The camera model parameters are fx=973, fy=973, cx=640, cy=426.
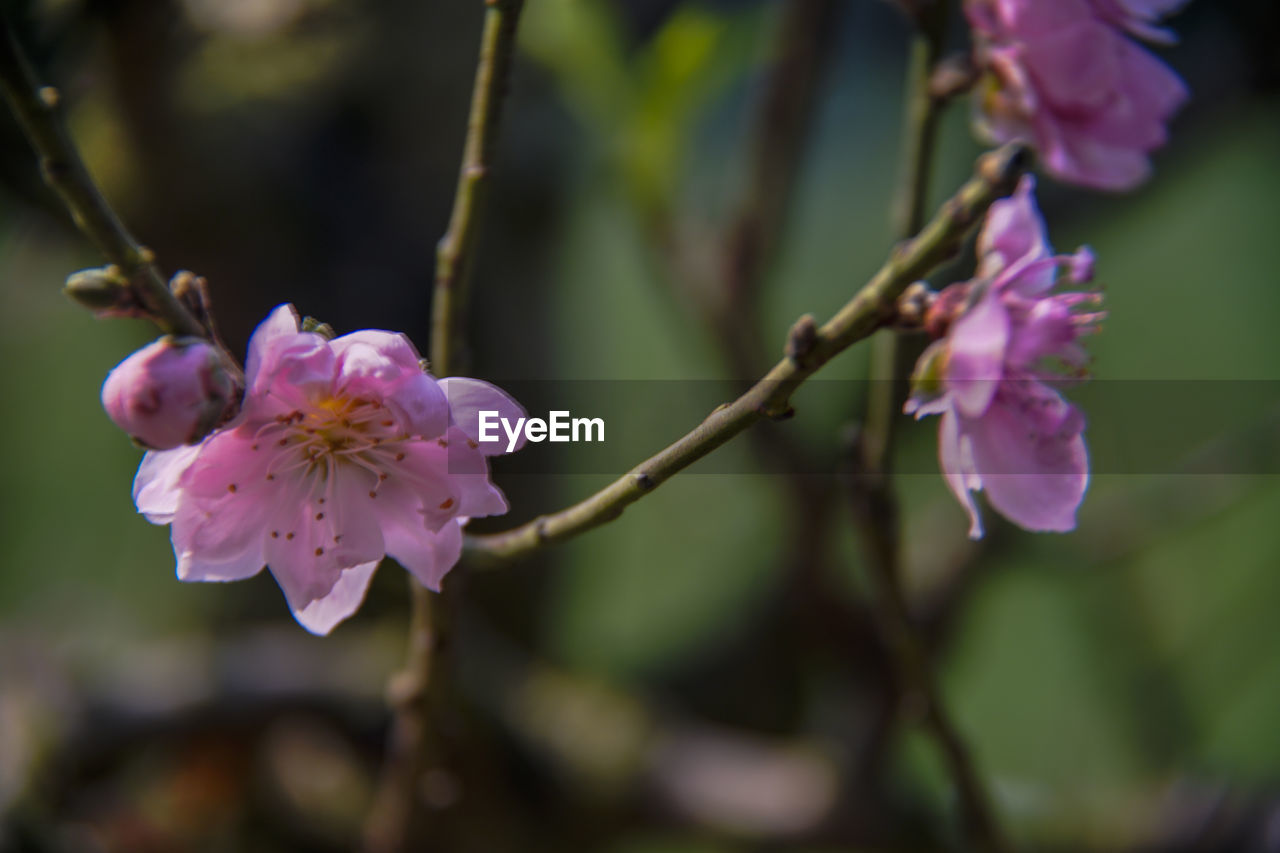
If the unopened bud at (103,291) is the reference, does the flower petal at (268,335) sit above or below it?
below

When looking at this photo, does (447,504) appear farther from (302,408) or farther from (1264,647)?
(1264,647)

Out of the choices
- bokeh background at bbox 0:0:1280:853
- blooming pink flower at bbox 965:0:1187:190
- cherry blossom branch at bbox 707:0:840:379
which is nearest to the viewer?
blooming pink flower at bbox 965:0:1187:190

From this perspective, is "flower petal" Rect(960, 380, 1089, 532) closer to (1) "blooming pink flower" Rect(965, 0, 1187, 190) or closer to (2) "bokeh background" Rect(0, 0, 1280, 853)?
(1) "blooming pink flower" Rect(965, 0, 1187, 190)

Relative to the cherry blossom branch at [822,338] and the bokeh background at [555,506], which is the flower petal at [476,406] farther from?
the bokeh background at [555,506]

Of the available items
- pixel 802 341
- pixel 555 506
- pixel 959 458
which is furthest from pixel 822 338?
pixel 555 506

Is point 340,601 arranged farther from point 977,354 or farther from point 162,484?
point 977,354

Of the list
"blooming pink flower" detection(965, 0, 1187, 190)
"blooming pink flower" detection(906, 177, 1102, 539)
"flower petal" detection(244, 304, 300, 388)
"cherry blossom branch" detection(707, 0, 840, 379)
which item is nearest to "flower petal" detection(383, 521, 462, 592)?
"flower petal" detection(244, 304, 300, 388)

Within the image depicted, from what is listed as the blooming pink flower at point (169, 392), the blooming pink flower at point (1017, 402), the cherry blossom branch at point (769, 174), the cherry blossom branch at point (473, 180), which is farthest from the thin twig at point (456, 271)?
the cherry blossom branch at point (769, 174)

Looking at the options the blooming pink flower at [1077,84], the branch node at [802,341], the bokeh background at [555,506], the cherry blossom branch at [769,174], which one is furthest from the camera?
the bokeh background at [555,506]
